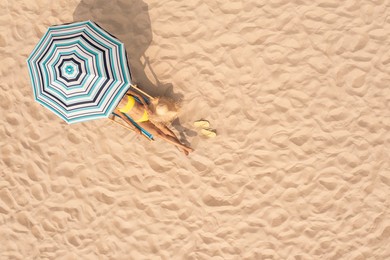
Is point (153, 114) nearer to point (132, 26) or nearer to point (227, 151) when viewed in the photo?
point (227, 151)

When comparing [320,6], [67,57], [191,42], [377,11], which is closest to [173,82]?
[191,42]

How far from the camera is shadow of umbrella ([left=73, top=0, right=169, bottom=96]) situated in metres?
5.42

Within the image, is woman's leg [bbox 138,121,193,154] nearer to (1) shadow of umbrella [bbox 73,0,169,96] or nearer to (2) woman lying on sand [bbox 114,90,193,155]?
(2) woman lying on sand [bbox 114,90,193,155]

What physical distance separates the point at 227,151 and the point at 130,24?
6.24ft

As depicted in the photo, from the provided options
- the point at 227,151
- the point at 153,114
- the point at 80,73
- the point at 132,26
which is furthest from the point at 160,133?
the point at 132,26

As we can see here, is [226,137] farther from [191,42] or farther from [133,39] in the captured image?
[133,39]

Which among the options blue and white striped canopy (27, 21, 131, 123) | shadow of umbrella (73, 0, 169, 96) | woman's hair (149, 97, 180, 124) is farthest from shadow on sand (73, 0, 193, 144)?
blue and white striped canopy (27, 21, 131, 123)

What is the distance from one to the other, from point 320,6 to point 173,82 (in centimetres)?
190

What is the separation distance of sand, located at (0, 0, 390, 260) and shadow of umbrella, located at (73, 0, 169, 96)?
0.06 ft

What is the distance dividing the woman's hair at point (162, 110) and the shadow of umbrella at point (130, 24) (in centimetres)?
36

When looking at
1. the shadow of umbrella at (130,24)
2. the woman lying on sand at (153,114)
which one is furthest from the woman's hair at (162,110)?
the shadow of umbrella at (130,24)

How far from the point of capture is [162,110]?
4.93m

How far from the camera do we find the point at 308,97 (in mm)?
5199

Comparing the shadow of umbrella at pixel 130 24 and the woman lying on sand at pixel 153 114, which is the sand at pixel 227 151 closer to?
the shadow of umbrella at pixel 130 24
